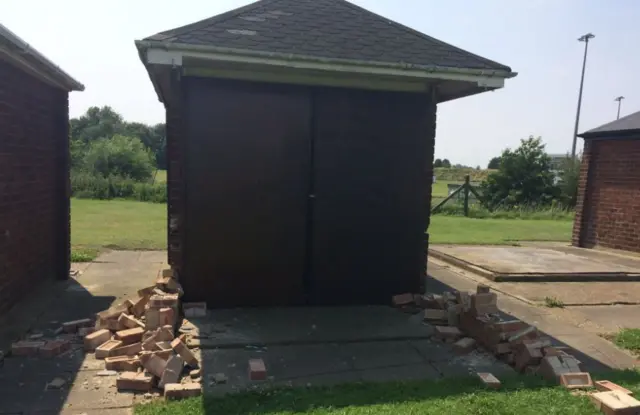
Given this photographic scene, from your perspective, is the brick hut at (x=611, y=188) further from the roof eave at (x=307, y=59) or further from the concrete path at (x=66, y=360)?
the concrete path at (x=66, y=360)

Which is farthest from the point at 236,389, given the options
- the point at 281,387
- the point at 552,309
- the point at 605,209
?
the point at 605,209

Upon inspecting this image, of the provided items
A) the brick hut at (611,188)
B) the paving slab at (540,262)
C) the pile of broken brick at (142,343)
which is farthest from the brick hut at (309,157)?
the brick hut at (611,188)

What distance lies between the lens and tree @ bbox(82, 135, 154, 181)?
1242 inches

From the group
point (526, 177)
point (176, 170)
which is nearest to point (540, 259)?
point (176, 170)

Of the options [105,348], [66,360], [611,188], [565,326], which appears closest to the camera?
[66,360]

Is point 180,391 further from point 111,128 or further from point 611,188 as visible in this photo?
point 111,128

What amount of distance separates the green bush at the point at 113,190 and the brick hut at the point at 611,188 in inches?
739

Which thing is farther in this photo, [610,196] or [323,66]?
[610,196]

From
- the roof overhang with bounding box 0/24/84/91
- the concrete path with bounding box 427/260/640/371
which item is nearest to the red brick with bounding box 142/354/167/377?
the roof overhang with bounding box 0/24/84/91

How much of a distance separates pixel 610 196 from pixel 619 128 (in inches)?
64.1

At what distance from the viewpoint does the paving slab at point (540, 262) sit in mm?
8234

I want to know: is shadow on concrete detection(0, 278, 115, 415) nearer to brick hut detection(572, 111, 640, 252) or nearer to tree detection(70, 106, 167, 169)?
brick hut detection(572, 111, 640, 252)

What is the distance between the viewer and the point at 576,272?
848 centimetres

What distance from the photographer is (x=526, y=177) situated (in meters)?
25.3
